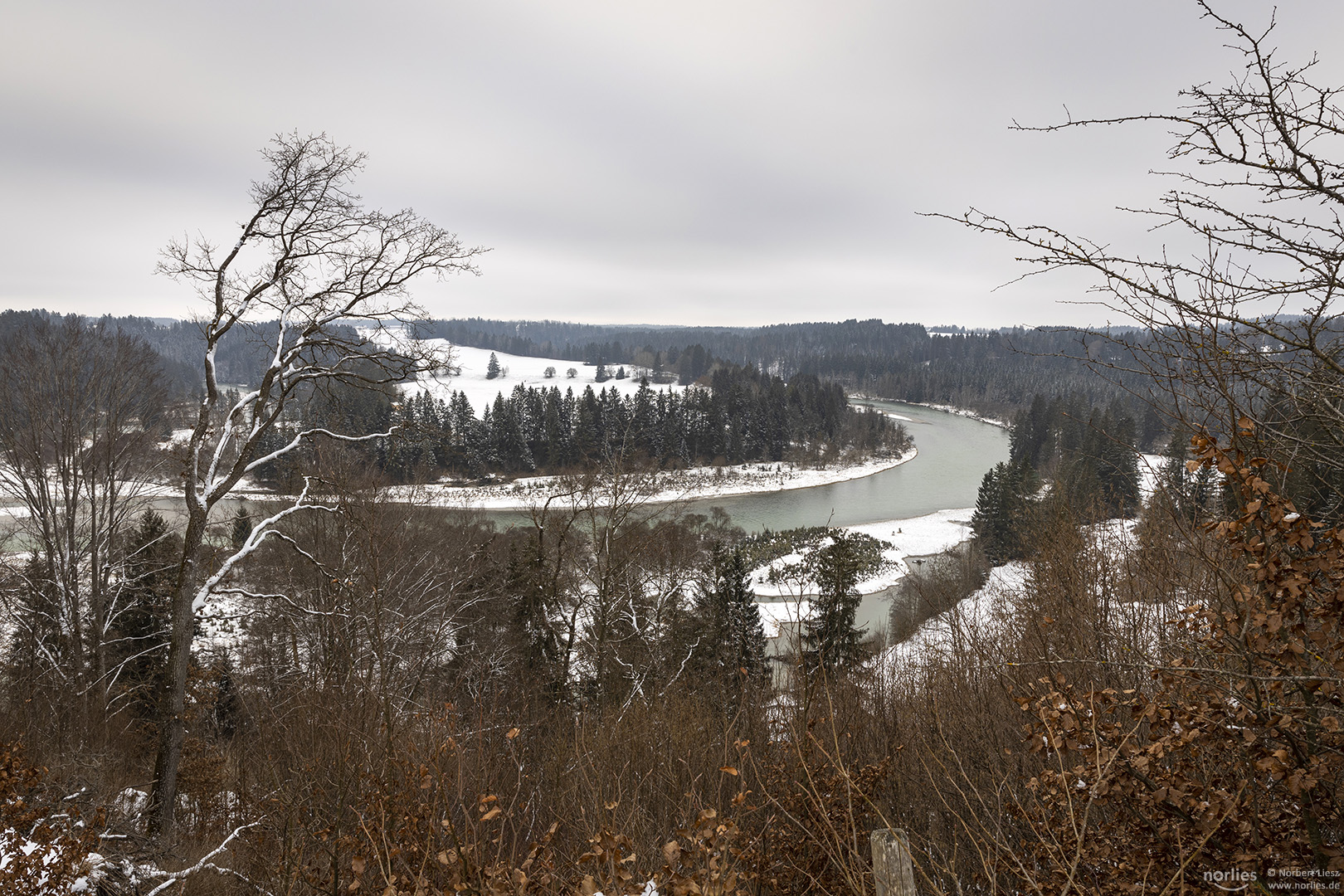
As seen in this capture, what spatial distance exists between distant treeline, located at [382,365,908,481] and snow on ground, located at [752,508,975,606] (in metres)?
23.4

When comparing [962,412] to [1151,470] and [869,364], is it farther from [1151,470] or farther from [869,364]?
[1151,470]

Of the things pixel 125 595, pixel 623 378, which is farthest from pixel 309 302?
pixel 623 378

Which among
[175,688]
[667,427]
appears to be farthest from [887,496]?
[175,688]

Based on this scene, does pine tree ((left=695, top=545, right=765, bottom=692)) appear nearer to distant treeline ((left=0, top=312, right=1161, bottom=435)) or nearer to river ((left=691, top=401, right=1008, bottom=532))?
river ((left=691, top=401, right=1008, bottom=532))

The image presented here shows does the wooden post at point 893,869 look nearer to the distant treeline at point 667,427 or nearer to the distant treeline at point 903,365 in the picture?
the distant treeline at point 667,427

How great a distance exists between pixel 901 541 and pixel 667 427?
35.6m

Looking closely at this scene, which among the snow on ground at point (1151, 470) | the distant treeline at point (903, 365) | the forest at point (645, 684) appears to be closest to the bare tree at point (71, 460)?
the forest at point (645, 684)

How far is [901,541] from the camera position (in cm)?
3909

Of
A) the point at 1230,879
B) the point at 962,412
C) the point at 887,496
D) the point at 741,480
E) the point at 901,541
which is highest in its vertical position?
the point at 962,412

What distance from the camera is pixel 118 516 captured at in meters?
11.7

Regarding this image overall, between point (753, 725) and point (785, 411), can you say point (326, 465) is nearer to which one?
point (753, 725)

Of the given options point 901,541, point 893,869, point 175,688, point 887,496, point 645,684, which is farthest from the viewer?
point 887,496

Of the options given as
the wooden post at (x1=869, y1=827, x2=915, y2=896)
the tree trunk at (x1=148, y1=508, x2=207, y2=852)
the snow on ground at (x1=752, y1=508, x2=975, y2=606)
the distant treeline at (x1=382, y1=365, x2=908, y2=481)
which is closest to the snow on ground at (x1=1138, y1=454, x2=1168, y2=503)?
the wooden post at (x1=869, y1=827, x2=915, y2=896)

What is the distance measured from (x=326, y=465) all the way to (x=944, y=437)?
3427 inches
